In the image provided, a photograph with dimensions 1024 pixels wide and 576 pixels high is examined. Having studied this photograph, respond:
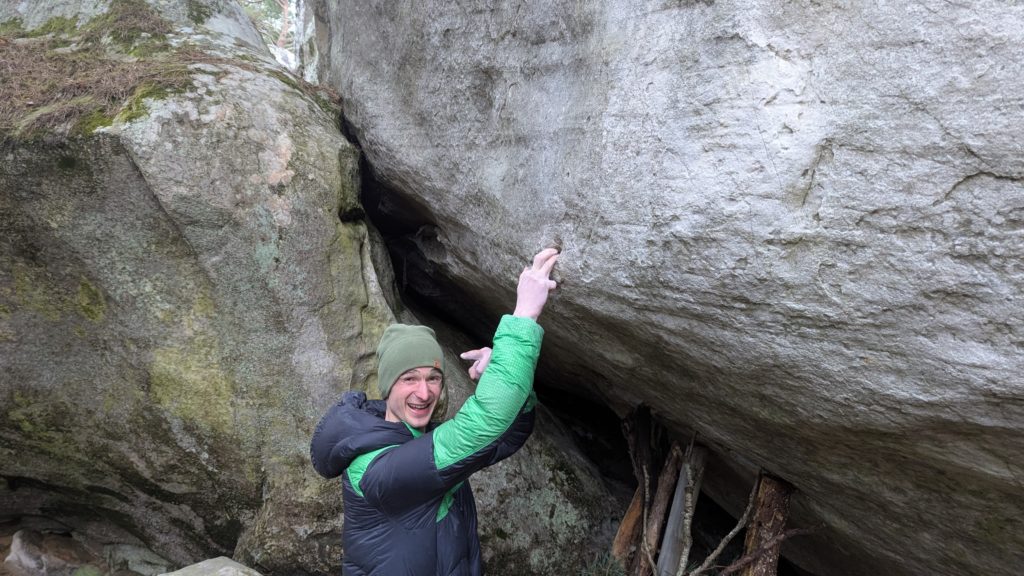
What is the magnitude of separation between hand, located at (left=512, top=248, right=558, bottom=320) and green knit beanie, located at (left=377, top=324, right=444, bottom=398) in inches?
16.8

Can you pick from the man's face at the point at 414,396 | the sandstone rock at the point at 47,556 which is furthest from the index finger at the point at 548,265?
the sandstone rock at the point at 47,556

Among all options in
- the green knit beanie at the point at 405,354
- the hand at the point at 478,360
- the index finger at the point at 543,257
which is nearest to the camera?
the green knit beanie at the point at 405,354

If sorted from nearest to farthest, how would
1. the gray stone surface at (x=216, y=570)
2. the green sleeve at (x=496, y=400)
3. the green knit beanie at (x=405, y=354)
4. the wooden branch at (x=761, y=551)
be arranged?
the green sleeve at (x=496, y=400) < the green knit beanie at (x=405, y=354) < the gray stone surface at (x=216, y=570) < the wooden branch at (x=761, y=551)

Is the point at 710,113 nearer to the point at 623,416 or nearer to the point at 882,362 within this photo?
the point at 882,362

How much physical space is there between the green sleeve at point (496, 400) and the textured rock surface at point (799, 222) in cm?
77

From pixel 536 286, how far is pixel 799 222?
1197 millimetres

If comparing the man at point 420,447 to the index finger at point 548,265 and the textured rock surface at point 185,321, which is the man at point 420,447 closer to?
the index finger at point 548,265

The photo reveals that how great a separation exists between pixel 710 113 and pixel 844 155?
570 millimetres

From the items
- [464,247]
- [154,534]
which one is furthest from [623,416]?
[154,534]

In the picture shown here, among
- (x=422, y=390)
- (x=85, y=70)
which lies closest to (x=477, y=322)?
(x=422, y=390)

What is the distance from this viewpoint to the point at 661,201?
113 inches

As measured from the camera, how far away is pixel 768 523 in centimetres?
405

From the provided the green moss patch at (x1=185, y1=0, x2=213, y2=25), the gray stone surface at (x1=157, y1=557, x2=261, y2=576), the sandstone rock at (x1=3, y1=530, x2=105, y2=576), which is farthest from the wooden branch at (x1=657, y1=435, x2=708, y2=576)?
the green moss patch at (x1=185, y1=0, x2=213, y2=25)

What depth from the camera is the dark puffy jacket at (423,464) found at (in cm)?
251
